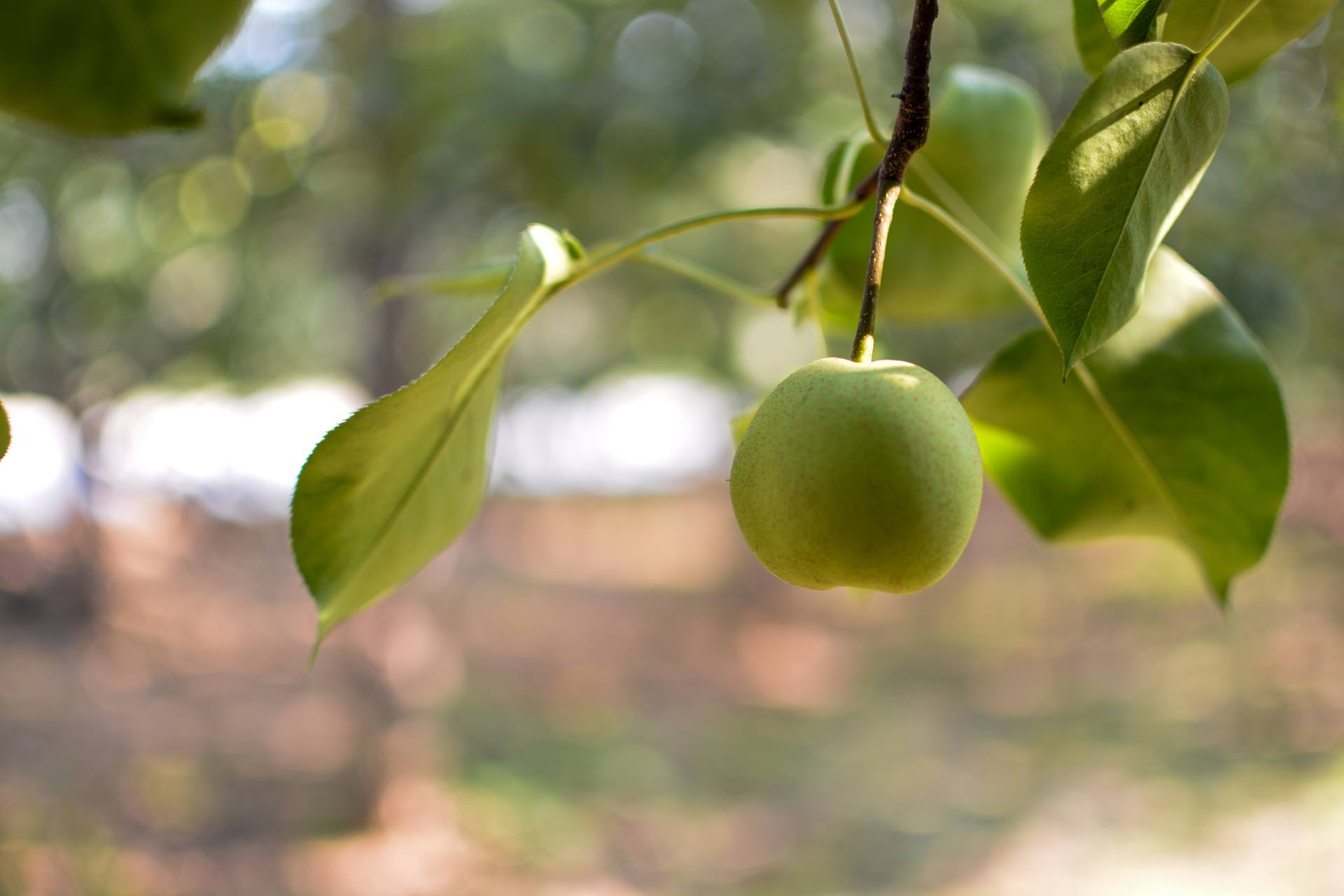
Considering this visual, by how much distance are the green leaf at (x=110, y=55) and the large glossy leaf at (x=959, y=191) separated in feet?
1.09

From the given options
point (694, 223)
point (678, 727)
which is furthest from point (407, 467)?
point (678, 727)

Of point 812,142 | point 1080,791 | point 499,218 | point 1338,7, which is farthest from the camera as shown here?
point 1080,791

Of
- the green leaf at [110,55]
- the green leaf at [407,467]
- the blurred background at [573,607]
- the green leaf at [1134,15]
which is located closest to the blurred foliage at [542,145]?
the blurred background at [573,607]

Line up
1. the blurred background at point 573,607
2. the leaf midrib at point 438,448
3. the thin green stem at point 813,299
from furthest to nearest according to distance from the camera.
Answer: the blurred background at point 573,607, the thin green stem at point 813,299, the leaf midrib at point 438,448

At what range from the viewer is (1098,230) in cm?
31

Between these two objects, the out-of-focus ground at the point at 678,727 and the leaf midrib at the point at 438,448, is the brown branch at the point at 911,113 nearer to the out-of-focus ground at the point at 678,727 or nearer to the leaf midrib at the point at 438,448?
the leaf midrib at the point at 438,448

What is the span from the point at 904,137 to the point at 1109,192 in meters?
0.06

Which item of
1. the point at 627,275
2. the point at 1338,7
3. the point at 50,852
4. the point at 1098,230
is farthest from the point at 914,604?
the point at 1098,230

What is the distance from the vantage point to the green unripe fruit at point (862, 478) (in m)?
0.30

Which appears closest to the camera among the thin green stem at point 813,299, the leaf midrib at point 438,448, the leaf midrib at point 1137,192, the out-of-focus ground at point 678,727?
the leaf midrib at point 1137,192

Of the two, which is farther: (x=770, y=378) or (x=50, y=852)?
(x=770, y=378)

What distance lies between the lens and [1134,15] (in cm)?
35

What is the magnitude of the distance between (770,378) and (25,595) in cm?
462

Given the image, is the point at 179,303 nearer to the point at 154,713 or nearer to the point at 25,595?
the point at 25,595
